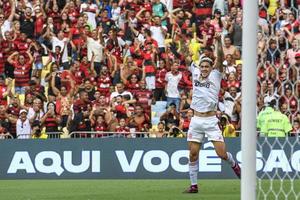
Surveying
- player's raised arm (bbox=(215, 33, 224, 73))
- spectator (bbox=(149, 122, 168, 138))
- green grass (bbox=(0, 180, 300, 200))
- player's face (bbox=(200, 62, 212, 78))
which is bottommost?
green grass (bbox=(0, 180, 300, 200))

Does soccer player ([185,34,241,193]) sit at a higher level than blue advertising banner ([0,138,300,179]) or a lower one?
higher

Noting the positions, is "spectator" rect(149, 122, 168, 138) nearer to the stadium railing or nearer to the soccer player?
the stadium railing

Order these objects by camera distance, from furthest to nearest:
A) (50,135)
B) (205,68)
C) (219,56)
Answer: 1. (50,135)
2. (205,68)
3. (219,56)

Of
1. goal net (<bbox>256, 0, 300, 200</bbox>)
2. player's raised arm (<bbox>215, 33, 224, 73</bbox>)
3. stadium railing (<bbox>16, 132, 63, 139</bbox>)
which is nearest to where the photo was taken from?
goal net (<bbox>256, 0, 300, 200</bbox>)

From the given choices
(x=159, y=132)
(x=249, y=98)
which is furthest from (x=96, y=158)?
(x=249, y=98)

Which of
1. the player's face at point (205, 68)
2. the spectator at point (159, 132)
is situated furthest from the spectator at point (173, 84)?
the player's face at point (205, 68)

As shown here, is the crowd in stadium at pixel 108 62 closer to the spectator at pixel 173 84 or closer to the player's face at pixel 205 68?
the spectator at pixel 173 84

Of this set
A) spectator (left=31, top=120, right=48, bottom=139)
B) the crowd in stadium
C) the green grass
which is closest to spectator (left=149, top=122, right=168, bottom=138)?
the crowd in stadium

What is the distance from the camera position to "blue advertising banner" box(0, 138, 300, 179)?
70.5ft

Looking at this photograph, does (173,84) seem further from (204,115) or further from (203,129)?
(203,129)

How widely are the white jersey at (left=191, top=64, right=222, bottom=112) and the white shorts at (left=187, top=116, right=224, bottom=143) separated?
0.16 meters

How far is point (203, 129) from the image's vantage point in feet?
51.1

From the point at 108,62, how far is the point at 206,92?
10705 mm

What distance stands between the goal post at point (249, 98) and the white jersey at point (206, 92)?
7.98 meters
